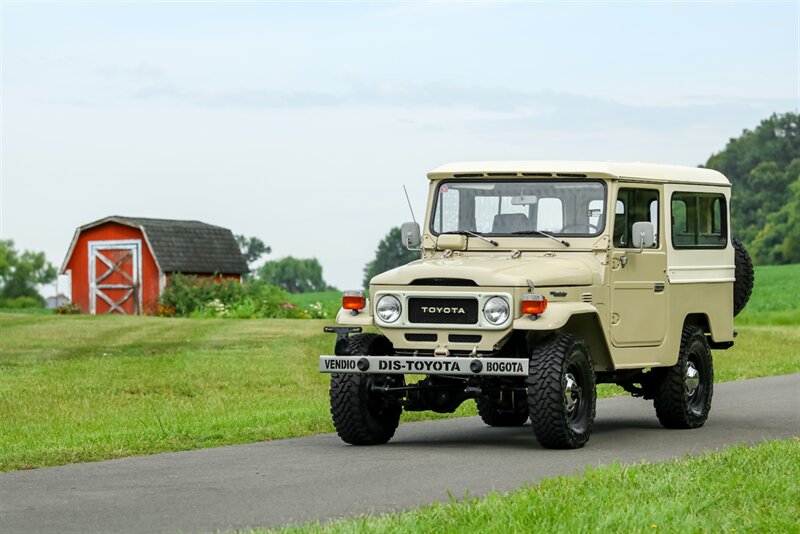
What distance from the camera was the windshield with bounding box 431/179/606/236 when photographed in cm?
1395

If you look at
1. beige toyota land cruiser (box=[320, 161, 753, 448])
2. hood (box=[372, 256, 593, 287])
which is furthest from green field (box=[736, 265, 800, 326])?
hood (box=[372, 256, 593, 287])

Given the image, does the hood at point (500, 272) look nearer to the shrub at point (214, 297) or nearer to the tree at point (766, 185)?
the shrub at point (214, 297)

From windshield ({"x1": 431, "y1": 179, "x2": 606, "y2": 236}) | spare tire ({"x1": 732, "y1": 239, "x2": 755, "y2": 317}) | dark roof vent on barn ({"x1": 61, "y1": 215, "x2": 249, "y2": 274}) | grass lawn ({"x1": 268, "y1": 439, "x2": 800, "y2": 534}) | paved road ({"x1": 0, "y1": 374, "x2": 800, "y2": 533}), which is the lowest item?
paved road ({"x1": 0, "y1": 374, "x2": 800, "y2": 533})

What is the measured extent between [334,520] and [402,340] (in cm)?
452

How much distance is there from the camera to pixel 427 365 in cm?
1255

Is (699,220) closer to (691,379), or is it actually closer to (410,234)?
(691,379)

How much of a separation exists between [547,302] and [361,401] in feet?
→ 6.00

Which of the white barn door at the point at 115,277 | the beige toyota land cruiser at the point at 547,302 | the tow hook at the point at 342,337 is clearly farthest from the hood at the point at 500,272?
the white barn door at the point at 115,277

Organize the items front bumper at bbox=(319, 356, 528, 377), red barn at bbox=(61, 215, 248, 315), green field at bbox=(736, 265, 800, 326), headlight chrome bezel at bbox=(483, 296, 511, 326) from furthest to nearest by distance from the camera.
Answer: red barn at bbox=(61, 215, 248, 315) → green field at bbox=(736, 265, 800, 326) → headlight chrome bezel at bbox=(483, 296, 511, 326) → front bumper at bbox=(319, 356, 528, 377)

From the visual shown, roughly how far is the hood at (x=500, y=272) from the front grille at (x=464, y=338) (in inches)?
17.8

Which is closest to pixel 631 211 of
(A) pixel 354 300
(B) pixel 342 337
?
(A) pixel 354 300

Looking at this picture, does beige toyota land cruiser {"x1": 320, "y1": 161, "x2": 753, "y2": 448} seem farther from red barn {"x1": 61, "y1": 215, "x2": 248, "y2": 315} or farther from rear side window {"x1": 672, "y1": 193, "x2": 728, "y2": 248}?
red barn {"x1": 61, "y1": 215, "x2": 248, "y2": 315}

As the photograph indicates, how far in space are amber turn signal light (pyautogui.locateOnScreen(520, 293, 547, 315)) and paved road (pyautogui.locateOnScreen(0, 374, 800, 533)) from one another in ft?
3.86

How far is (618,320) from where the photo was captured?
1395cm
